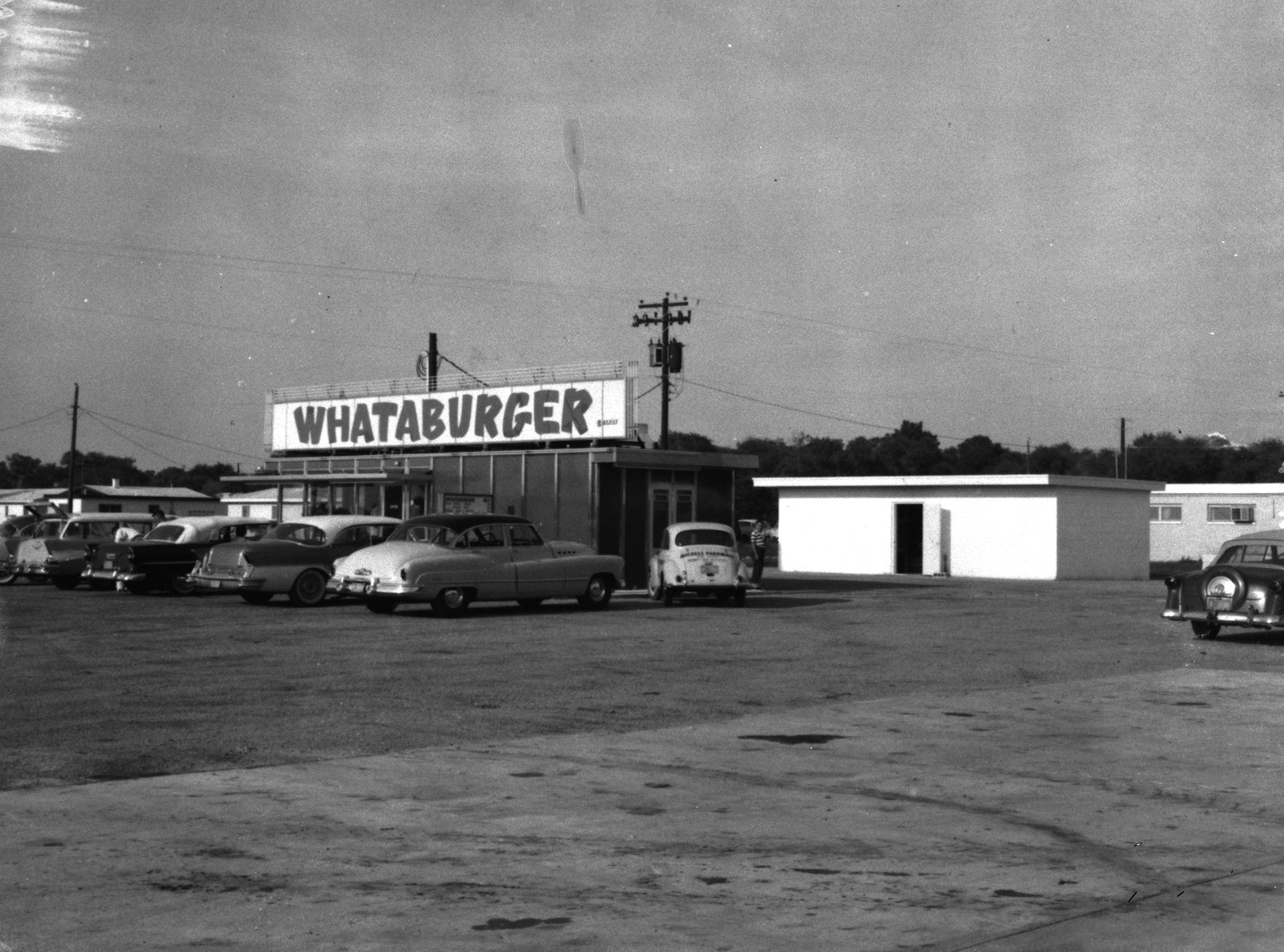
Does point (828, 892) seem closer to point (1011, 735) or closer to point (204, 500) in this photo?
point (1011, 735)

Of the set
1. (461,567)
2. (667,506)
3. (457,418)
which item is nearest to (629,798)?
(461,567)

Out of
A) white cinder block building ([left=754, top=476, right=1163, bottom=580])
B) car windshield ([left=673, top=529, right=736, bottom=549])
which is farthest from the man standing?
white cinder block building ([left=754, top=476, right=1163, bottom=580])

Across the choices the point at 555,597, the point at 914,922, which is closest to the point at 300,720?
the point at 914,922

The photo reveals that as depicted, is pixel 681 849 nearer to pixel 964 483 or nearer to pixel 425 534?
pixel 425 534

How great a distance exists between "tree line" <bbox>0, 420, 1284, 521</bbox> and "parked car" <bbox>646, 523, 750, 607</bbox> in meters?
57.7

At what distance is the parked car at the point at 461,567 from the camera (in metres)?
21.9

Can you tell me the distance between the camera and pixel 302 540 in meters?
25.1

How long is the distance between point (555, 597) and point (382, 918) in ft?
59.4

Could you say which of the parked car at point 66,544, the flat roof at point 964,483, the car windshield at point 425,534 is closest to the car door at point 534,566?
the car windshield at point 425,534

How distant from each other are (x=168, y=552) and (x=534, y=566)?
357 inches

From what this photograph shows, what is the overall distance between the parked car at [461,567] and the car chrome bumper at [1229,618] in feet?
31.1

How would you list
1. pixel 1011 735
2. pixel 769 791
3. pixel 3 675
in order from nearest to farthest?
pixel 769 791 < pixel 1011 735 < pixel 3 675

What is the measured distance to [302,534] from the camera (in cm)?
2517

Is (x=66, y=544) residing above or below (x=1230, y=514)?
below
